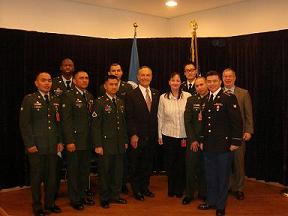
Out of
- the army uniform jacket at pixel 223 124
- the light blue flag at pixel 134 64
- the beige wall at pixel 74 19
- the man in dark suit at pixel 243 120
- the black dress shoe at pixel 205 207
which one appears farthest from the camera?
the light blue flag at pixel 134 64

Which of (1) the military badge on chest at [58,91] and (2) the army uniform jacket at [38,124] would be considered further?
(1) the military badge on chest at [58,91]

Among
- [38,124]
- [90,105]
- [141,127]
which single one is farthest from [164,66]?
[38,124]

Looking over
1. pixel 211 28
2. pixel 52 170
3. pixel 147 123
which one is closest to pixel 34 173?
pixel 52 170

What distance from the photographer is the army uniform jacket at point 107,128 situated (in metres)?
4.12

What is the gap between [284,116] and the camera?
5.19 metres

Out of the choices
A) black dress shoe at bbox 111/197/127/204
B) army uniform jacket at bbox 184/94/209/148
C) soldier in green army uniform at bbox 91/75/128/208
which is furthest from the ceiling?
black dress shoe at bbox 111/197/127/204

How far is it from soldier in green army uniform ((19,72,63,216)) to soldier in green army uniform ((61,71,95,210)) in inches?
4.8

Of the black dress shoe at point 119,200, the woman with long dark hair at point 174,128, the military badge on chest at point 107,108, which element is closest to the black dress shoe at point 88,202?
the black dress shoe at point 119,200

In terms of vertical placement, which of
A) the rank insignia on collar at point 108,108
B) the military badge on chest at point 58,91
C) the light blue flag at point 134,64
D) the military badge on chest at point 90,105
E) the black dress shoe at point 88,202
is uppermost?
the light blue flag at point 134,64

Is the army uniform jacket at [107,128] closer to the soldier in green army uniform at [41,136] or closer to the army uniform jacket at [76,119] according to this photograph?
the army uniform jacket at [76,119]

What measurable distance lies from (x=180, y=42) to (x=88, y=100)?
2.57m

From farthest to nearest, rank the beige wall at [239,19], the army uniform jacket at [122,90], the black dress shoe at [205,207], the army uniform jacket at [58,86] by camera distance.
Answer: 1. the beige wall at [239,19]
2. the army uniform jacket at [122,90]
3. the army uniform jacket at [58,86]
4. the black dress shoe at [205,207]

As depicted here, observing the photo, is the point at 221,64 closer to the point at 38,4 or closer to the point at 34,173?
the point at 38,4

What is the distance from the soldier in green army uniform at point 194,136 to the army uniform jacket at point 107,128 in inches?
30.9
